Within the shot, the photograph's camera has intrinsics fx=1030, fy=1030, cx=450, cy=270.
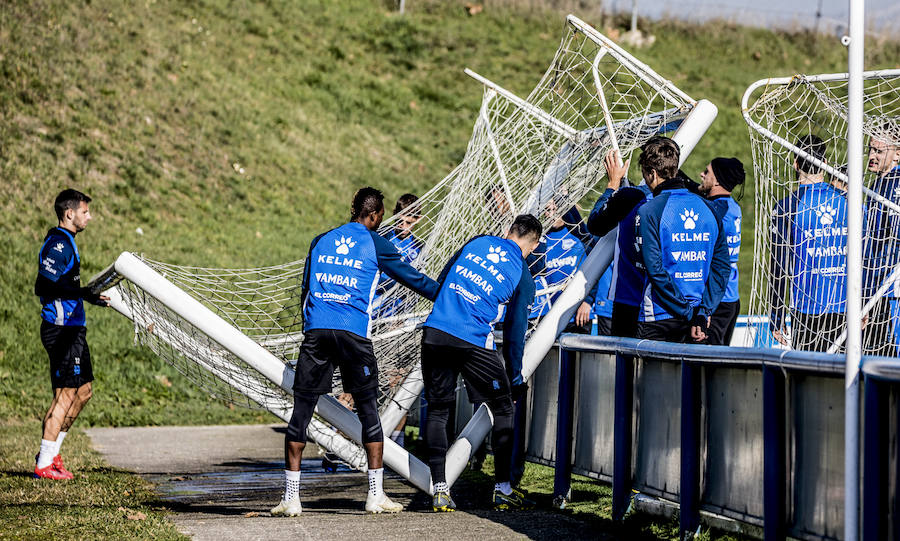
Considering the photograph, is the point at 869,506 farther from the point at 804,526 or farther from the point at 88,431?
the point at 88,431

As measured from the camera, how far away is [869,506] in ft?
12.0

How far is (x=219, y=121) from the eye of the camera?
72.0 ft

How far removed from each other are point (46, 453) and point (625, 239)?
175 inches

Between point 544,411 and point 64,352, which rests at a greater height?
point 64,352

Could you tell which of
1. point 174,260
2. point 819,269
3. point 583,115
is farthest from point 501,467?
point 174,260

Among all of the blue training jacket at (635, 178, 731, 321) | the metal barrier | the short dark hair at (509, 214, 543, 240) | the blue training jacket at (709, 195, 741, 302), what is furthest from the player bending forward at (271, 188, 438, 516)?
the blue training jacket at (709, 195, 741, 302)

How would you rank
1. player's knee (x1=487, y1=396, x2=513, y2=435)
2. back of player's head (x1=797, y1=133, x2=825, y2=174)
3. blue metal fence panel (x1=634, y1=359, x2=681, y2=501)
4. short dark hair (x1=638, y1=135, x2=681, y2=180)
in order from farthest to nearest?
back of player's head (x1=797, y1=133, x2=825, y2=174)
player's knee (x1=487, y1=396, x2=513, y2=435)
short dark hair (x1=638, y1=135, x2=681, y2=180)
blue metal fence panel (x1=634, y1=359, x2=681, y2=501)

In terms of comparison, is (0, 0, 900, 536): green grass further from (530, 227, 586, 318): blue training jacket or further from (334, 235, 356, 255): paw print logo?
(530, 227, 586, 318): blue training jacket

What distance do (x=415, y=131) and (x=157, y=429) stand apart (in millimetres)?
14772

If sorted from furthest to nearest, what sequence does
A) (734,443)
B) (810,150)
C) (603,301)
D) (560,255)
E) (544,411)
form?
(560,255), (603,301), (810,150), (544,411), (734,443)

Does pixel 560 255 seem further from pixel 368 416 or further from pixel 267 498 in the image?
pixel 267 498

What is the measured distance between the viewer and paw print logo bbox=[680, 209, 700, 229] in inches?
235

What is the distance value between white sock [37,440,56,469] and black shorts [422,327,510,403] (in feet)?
9.83

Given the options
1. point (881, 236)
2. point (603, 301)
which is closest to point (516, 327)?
point (603, 301)
